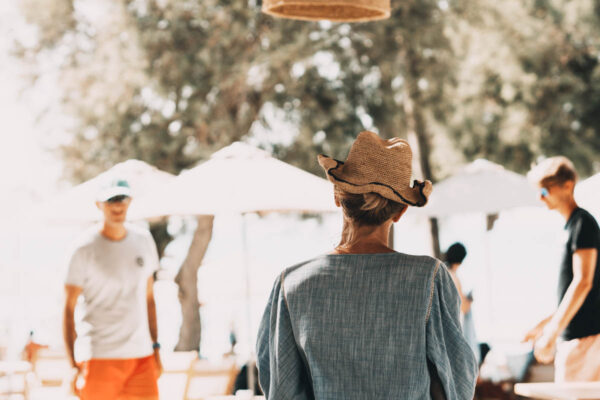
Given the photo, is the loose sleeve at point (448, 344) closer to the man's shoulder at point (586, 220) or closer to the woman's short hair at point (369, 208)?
the woman's short hair at point (369, 208)

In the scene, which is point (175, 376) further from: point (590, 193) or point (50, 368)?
point (590, 193)

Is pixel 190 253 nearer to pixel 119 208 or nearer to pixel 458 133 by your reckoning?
pixel 458 133

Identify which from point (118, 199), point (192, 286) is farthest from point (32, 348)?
point (118, 199)

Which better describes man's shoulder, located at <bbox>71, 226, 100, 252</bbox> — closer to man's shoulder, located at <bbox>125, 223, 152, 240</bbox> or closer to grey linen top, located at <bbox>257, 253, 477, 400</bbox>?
man's shoulder, located at <bbox>125, 223, 152, 240</bbox>

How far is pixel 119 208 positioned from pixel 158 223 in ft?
36.9

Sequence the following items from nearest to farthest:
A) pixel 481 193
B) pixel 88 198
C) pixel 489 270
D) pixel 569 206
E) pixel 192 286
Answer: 1. pixel 569 206
2. pixel 88 198
3. pixel 481 193
4. pixel 489 270
5. pixel 192 286

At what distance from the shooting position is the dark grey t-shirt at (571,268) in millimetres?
4379

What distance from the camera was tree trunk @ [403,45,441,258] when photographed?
15445 millimetres

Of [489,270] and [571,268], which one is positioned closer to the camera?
[571,268]

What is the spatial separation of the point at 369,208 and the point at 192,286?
1321 cm

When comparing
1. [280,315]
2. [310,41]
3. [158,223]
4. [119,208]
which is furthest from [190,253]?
[280,315]

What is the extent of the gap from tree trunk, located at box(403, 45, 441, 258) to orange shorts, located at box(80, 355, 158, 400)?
10.8 m

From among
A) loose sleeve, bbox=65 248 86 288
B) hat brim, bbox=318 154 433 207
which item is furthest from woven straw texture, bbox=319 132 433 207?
loose sleeve, bbox=65 248 86 288

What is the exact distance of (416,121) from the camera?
659 inches
